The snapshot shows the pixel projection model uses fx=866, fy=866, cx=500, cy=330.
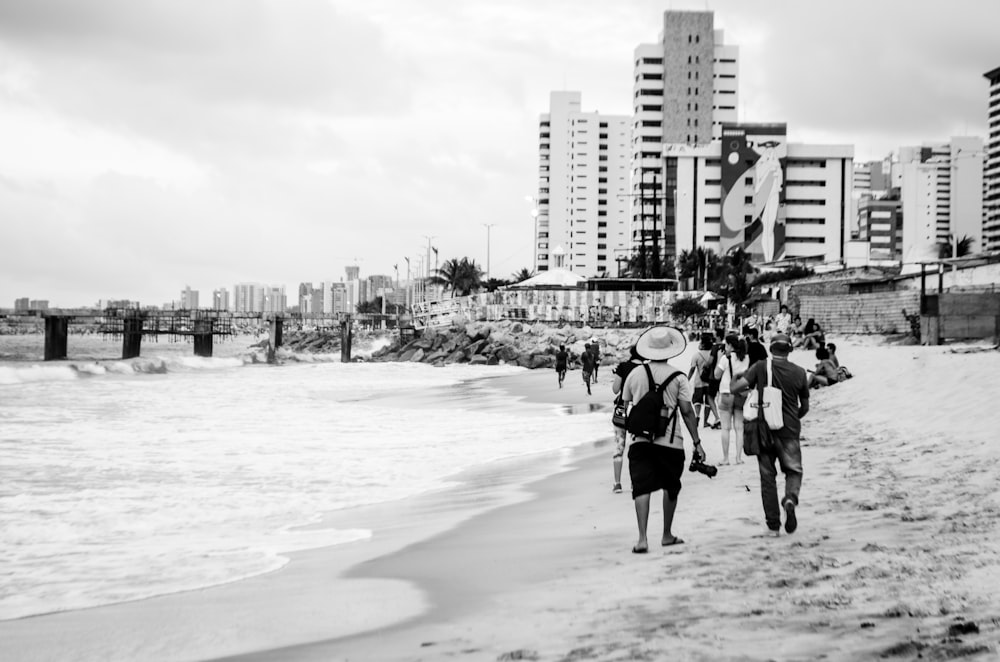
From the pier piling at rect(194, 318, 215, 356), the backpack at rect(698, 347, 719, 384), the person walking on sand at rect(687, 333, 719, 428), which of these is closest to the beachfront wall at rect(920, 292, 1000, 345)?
the person walking on sand at rect(687, 333, 719, 428)

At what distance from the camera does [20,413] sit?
2144 cm

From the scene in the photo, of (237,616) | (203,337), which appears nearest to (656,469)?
(237,616)

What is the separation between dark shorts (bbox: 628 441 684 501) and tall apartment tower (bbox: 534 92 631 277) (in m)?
140

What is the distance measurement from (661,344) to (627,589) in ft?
6.19

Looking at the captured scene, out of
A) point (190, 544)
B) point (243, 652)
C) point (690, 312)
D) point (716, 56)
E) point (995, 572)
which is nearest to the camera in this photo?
point (243, 652)

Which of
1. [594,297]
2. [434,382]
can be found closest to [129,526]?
[434,382]

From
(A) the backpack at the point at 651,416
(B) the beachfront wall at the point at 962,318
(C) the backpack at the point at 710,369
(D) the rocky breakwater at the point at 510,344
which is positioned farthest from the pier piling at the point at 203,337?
(A) the backpack at the point at 651,416

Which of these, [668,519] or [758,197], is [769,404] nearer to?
[668,519]

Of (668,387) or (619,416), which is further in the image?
(619,416)

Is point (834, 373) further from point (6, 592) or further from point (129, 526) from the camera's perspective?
point (6, 592)

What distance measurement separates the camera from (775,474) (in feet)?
20.5

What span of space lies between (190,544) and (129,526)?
1.23m

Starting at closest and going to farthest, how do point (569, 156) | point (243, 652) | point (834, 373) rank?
point (243, 652), point (834, 373), point (569, 156)

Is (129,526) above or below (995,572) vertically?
below
